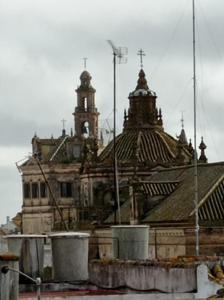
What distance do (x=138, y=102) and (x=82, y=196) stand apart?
27.8ft

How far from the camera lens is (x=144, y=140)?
106m

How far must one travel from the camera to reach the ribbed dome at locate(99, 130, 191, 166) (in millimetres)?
104562

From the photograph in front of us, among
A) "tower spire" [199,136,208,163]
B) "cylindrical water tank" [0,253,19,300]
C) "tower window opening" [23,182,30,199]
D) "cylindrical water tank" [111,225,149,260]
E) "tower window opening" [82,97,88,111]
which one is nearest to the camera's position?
"cylindrical water tank" [0,253,19,300]

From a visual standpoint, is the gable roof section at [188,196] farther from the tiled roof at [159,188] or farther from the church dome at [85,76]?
the church dome at [85,76]

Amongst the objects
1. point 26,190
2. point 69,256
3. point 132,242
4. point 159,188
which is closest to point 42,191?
point 26,190

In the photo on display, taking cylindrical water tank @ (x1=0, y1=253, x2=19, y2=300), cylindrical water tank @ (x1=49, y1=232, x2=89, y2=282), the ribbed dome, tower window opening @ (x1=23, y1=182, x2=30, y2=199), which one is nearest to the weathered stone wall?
cylindrical water tank @ (x1=49, y1=232, x2=89, y2=282)

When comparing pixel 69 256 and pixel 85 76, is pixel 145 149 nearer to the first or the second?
pixel 85 76

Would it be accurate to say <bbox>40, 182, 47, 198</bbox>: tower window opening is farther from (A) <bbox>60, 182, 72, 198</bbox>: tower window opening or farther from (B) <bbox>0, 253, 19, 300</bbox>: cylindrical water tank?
(B) <bbox>0, 253, 19, 300</bbox>: cylindrical water tank

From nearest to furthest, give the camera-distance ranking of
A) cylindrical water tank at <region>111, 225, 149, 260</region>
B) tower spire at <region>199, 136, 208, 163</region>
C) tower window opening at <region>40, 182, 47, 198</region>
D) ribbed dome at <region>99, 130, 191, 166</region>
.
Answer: cylindrical water tank at <region>111, 225, 149, 260</region> → ribbed dome at <region>99, 130, 191, 166</region> → tower spire at <region>199, 136, 208, 163</region> → tower window opening at <region>40, 182, 47, 198</region>

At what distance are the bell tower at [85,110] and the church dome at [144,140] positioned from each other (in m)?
24.6

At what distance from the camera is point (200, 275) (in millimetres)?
30953

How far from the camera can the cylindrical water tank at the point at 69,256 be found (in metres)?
34.2

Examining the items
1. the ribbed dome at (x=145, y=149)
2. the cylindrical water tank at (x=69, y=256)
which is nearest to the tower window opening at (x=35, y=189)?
the ribbed dome at (x=145, y=149)

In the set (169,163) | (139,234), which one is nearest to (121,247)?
(139,234)
